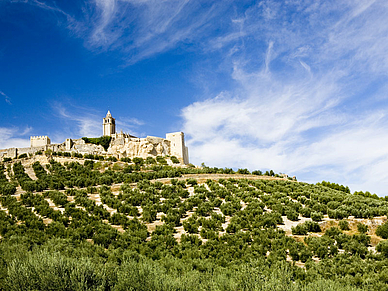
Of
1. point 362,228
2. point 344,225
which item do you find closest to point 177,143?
point 344,225

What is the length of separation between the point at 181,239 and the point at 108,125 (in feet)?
173

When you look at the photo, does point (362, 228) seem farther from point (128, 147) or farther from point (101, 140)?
point (101, 140)

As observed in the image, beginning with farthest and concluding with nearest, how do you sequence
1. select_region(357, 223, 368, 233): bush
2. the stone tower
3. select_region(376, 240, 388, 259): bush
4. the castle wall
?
the stone tower → the castle wall → select_region(357, 223, 368, 233): bush → select_region(376, 240, 388, 259): bush

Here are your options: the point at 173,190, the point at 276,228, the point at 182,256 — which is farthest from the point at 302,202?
the point at 182,256

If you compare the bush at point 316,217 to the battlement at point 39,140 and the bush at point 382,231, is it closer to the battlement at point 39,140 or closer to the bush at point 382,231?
the bush at point 382,231

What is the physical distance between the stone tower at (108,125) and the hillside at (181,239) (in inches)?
1439

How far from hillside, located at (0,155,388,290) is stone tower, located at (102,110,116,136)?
36557 mm

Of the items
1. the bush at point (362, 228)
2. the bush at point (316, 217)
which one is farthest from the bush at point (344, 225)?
the bush at point (316, 217)

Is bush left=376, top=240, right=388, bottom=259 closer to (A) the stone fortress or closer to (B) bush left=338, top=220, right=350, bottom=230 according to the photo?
(B) bush left=338, top=220, right=350, bottom=230

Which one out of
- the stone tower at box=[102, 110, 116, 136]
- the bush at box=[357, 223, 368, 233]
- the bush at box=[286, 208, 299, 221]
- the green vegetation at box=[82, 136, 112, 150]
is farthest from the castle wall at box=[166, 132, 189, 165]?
the bush at box=[357, 223, 368, 233]

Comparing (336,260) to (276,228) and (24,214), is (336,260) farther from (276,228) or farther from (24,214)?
(24,214)

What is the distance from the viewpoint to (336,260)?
11.7 metres

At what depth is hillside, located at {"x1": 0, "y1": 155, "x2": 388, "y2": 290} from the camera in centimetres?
784

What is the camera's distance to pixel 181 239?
13.8 metres
